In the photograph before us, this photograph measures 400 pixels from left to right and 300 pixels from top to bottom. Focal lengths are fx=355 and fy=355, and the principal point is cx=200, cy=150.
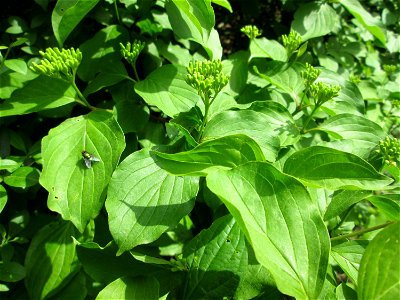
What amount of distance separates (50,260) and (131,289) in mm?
483

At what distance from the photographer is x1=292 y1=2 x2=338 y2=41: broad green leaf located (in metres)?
2.06

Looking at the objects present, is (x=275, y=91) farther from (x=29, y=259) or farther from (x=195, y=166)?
(x=29, y=259)

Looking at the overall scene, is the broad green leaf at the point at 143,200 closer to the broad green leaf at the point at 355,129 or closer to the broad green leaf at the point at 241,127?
the broad green leaf at the point at 241,127

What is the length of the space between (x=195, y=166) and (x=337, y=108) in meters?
1.04

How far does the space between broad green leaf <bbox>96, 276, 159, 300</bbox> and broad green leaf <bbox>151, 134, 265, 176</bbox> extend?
0.41 metres

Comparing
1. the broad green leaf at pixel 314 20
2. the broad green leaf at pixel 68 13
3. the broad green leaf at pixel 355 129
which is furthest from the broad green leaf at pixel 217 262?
the broad green leaf at pixel 314 20

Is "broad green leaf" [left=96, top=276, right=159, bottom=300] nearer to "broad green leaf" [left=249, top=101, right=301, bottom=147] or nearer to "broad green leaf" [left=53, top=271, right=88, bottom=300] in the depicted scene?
"broad green leaf" [left=53, top=271, right=88, bottom=300]

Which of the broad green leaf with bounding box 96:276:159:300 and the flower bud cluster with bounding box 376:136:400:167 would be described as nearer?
the broad green leaf with bounding box 96:276:159:300

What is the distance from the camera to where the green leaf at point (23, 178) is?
135cm

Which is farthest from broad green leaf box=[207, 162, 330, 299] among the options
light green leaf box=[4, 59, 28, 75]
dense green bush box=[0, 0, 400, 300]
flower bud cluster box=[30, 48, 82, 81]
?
light green leaf box=[4, 59, 28, 75]

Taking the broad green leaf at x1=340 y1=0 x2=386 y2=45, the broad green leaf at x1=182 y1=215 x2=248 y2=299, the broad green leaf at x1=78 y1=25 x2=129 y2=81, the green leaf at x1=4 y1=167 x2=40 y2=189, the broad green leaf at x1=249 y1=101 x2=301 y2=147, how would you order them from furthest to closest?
the broad green leaf at x1=340 y1=0 x2=386 y2=45
the broad green leaf at x1=78 y1=25 x2=129 y2=81
the broad green leaf at x1=249 y1=101 x2=301 y2=147
the green leaf at x1=4 y1=167 x2=40 y2=189
the broad green leaf at x1=182 y1=215 x2=248 y2=299

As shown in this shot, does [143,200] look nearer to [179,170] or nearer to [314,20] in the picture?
[179,170]

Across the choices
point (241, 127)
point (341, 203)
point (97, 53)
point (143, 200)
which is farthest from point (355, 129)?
point (97, 53)

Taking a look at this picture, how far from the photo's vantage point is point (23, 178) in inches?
53.9
